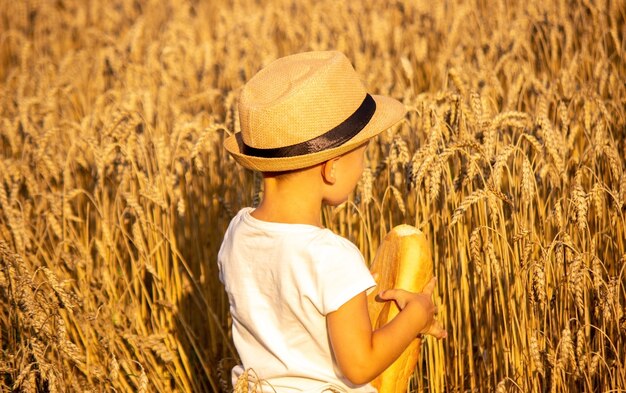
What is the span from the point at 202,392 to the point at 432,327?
4.05 ft

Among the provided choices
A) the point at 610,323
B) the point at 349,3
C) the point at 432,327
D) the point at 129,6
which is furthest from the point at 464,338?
the point at 129,6

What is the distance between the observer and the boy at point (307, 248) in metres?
1.88

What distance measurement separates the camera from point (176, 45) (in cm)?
529

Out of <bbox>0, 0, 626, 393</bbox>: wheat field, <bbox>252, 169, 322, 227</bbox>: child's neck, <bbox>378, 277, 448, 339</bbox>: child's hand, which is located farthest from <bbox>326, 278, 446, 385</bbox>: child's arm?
<bbox>0, 0, 626, 393</bbox>: wheat field

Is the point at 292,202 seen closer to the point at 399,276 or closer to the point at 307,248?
the point at 307,248

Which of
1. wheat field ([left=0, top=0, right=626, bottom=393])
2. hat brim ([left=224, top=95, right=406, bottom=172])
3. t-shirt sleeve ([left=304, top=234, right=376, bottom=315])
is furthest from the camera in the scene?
wheat field ([left=0, top=0, right=626, bottom=393])

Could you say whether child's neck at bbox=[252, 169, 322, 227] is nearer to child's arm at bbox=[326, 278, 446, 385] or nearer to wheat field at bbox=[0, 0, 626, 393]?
child's arm at bbox=[326, 278, 446, 385]

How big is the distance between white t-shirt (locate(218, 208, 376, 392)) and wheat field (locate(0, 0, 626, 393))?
1.43 ft

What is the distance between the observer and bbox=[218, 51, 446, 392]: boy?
1883 mm

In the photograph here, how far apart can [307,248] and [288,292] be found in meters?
0.12

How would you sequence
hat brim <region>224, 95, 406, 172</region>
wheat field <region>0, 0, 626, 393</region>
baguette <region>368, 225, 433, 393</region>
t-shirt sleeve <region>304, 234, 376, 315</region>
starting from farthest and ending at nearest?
1. wheat field <region>0, 0, 626, 393</region>
2. baguette <region>368, 225, 433, 393</region>
3. hat brim <region>224, 95, 406, 172</region>
4. t-shirt sleeve <region>304, 234, 376, 315</region>

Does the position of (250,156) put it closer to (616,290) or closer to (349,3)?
(616,290)

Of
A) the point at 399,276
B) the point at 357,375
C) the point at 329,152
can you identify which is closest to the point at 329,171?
the point at 329,152

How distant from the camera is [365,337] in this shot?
1878 mm
